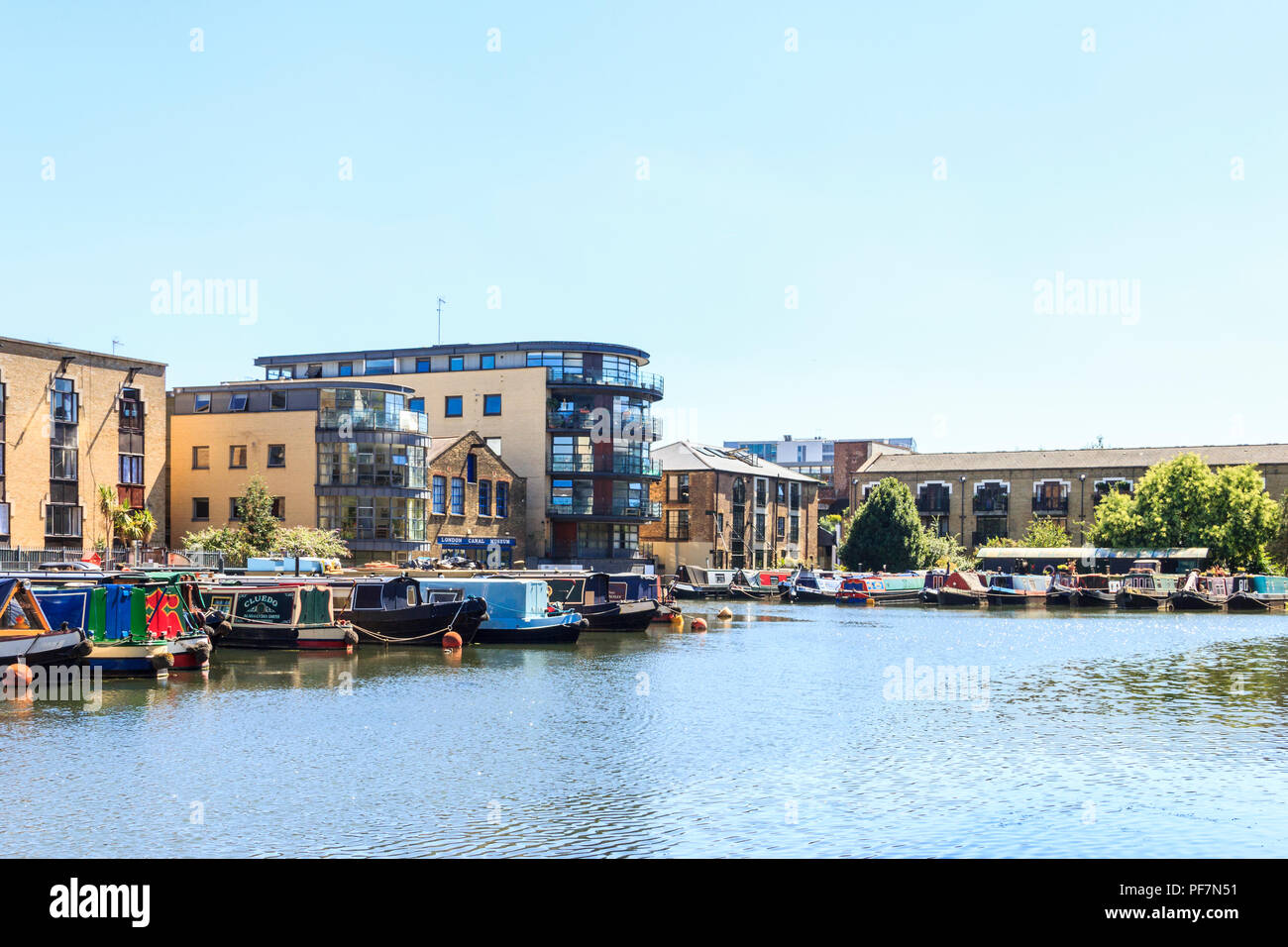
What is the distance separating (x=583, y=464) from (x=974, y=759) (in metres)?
63.9

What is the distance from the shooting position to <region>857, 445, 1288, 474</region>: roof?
10244 centimetres

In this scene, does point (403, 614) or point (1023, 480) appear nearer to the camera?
point (403, 614)

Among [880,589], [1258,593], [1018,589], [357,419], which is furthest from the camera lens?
[1018,589]

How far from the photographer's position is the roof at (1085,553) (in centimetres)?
8912

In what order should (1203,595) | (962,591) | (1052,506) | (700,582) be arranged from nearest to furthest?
(1203,595) < (962,591) < (700,582) < (1052,506)

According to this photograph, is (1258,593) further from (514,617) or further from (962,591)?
(514,617)

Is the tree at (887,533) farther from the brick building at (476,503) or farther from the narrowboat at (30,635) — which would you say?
the narrowboat at (30,635)

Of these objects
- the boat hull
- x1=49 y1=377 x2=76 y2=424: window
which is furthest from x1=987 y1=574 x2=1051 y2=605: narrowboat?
x1=49 y1=377 x2=76 y2=424: window

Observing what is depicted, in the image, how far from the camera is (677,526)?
99.2m

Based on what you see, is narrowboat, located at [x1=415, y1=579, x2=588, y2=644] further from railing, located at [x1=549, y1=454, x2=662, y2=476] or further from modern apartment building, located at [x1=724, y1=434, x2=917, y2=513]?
modern apartment building, located at [x1=724, y1=434, x2=917, y2=513]

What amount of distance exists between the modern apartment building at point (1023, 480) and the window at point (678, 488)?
2282 cm
